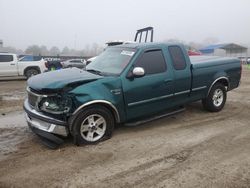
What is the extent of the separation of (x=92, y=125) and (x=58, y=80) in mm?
1016

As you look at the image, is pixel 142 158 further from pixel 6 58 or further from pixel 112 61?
pixel 6 58

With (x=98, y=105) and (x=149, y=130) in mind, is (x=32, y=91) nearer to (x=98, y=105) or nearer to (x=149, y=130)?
(x=98, y=105)

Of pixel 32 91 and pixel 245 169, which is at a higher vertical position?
pixel 32 91

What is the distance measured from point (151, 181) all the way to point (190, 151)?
1264mm

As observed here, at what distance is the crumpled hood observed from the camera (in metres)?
4.68

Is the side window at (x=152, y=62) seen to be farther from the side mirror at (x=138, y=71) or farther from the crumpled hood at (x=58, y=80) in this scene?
the crumpled hood at (x=58, y=80)

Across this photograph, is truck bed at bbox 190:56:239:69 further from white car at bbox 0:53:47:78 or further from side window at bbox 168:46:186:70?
white car at bbox 0:53:47:78

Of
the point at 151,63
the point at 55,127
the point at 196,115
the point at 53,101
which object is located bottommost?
the point at 196,115

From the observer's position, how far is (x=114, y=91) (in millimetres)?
5090

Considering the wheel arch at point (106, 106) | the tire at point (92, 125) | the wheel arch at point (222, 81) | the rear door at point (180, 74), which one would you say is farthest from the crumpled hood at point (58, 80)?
the wheel arch at point (222, 81)

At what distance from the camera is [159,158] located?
439 centimetres

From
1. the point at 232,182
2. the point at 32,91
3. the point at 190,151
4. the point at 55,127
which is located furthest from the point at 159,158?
the point at 32,91

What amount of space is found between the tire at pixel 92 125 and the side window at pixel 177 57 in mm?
1977

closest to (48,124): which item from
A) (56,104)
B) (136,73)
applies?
(56,104)
